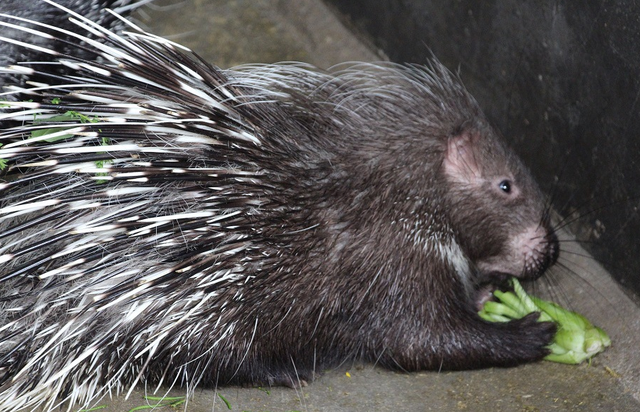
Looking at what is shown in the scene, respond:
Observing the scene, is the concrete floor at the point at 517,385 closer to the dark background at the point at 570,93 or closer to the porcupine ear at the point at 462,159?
the dark background at the point at 570,93

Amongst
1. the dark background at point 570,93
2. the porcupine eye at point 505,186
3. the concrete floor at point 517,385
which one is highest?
the dark background at point 570,93

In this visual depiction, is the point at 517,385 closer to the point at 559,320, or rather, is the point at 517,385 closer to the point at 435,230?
the point at 559,320

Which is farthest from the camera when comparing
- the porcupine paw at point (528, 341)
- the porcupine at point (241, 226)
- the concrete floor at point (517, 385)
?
the porcupine paw at point (528, 341)

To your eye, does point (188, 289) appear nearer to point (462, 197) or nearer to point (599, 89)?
point (462, 197)

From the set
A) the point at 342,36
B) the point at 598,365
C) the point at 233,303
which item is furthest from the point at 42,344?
the point at 342,36

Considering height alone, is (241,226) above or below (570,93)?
below

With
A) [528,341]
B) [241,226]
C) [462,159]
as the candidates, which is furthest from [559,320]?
[241,226]

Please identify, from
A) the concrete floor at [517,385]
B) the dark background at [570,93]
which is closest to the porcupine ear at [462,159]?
the dark background at [570,93]
